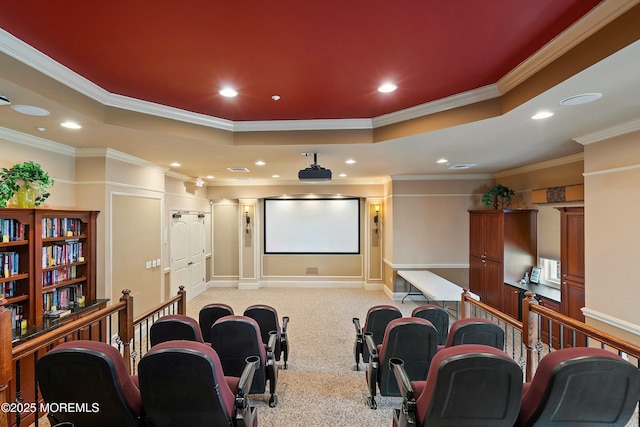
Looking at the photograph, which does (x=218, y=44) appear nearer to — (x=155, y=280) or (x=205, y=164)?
(x=205, y=164)

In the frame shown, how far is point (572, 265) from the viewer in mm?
3895

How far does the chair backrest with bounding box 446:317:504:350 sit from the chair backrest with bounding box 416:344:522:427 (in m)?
0.94

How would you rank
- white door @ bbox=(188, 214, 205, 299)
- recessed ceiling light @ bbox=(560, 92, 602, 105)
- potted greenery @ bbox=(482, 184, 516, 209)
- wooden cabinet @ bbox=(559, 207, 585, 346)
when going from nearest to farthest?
recessed ceiling light @ bbox=(560, 92, 602, 105), wooden cabinet @ bbox=(559, 207, 585, 346), potted greenery @ bbox=(482, 184, 516, 209), white door @ bbox=(188, 214, 205, 299)

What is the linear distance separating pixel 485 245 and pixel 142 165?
6.56 m

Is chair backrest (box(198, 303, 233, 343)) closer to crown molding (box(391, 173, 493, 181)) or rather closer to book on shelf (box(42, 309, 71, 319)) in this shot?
book on shelf (box(42, 309, 71, 319))

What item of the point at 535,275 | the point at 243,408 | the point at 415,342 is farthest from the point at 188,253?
the point at 535,275

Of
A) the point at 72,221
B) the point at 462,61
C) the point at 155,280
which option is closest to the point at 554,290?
the point at 462,61

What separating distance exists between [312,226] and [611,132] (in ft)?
20.2

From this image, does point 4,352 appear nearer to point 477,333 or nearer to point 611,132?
point 477,333

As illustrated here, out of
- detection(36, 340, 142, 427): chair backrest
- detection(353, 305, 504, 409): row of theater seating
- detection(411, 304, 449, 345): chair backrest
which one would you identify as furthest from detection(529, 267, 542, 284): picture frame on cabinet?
detection(36, 340, 142, 427): chair backrest

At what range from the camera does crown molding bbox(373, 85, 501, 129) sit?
9.12ft

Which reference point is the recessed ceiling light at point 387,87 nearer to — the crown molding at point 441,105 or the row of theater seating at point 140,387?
the crown molding at point 441,105

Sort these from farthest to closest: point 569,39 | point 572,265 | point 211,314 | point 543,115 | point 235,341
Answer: point 572,265
point 211,314
point 543,115
point 235,341
point 569,39

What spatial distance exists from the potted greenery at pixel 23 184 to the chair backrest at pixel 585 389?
463 cm
